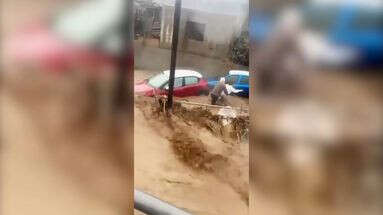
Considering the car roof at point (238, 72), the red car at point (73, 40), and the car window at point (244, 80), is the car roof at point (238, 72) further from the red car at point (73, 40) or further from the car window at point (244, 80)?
the red car at point (73, 40)

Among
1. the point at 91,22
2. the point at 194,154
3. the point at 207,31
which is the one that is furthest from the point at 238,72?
the point at 91,22

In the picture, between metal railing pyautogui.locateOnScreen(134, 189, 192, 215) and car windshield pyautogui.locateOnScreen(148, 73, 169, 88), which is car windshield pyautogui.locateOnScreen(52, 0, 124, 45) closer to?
car windshield pyautogui.locateOnScreen(148, 73, 169, 88)

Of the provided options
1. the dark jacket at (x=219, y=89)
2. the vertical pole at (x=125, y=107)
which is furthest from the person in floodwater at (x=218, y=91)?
the vertical pole at (x=125, y=107)

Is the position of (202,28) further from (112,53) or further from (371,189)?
(371,189)

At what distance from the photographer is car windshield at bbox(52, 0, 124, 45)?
112 centimetres

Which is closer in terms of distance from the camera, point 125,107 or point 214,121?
point 214,121

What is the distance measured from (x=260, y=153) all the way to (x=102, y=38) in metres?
0.49

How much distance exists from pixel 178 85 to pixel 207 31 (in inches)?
6.0

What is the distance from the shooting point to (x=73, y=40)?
3.69 feet

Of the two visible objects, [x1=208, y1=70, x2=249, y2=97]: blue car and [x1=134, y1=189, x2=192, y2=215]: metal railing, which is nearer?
[x1=208, y1=70, x2=249, y2=97]: blue car

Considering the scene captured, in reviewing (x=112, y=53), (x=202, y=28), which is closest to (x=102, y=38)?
(x=112, y=53)

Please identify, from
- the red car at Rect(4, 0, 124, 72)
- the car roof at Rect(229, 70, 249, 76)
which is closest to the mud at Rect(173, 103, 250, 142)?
the car roof at Rect(229, 70, 249, 76)

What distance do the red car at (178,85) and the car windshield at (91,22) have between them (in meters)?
0.15

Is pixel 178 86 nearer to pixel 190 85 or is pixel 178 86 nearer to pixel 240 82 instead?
pixel 190 85
